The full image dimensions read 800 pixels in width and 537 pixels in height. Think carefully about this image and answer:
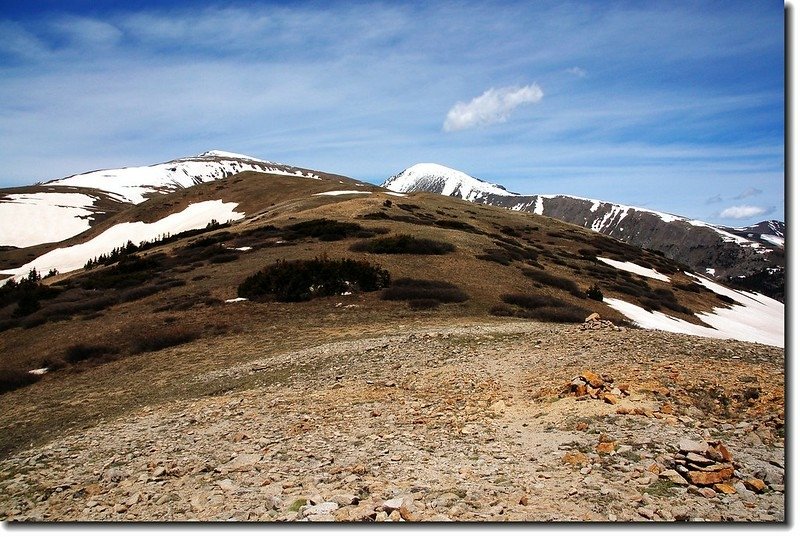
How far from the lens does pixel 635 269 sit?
168 ft

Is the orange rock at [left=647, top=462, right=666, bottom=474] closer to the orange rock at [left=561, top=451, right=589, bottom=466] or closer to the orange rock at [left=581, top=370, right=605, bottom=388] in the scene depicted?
the orange rock at [left=561, top=451, right=589, bottom=466]

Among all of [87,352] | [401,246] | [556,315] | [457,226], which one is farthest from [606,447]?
[457,226]

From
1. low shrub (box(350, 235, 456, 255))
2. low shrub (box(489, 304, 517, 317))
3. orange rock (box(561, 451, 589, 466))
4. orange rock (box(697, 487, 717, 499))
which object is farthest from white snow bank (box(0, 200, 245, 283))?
orange rock (box(697, 487, 717, 499))

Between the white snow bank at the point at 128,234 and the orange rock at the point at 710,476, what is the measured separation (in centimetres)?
6645

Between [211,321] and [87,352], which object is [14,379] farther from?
[211,321]

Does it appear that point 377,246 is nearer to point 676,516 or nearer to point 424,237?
point 424,237

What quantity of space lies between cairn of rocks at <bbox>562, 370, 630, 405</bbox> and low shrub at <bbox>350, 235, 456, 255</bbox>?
22.0 metres

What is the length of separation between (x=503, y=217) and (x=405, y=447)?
6120 cm

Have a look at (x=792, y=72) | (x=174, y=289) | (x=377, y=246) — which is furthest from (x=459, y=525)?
(x=377, y=246)

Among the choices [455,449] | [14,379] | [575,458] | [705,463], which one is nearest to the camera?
[705,463]

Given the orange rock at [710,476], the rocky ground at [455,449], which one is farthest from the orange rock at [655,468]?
the orange rock at [710,476]

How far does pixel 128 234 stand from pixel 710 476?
75.3 meters

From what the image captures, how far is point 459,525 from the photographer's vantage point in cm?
538

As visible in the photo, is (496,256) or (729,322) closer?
(496,256)
